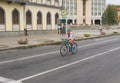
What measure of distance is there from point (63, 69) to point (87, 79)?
2064mm

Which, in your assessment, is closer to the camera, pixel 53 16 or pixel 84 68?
pixel 84 68

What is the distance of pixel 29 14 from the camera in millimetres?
39156

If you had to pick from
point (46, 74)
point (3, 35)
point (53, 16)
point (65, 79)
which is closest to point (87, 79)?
point (65, 79)

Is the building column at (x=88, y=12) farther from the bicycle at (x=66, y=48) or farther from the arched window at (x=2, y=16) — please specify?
the bicycle at (x=66, y=48)

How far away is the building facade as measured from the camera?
112 feet

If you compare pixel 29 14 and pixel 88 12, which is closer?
pixel 29 14

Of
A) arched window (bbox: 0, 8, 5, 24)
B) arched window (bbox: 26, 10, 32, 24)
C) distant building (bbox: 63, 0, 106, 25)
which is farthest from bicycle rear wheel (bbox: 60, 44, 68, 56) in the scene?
distant building (bbox: 63, 0, 106, 25)

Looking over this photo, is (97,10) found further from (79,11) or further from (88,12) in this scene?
(79,11)

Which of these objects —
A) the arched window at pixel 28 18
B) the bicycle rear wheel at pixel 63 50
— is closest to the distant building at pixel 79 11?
the arched window at pixel 28 18

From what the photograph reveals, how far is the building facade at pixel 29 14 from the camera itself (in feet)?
112

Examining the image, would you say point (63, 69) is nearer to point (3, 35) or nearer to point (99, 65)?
point (99, 65)

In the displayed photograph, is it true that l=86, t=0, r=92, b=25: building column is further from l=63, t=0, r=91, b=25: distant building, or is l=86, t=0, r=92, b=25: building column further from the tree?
the tree

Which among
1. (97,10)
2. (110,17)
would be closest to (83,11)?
(97,10)

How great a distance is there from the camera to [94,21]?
135 m
